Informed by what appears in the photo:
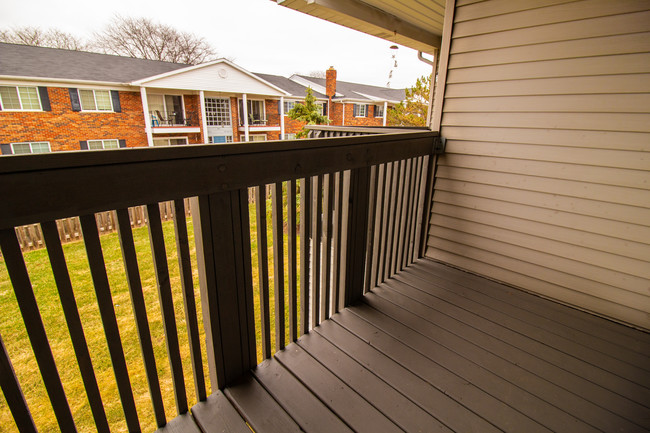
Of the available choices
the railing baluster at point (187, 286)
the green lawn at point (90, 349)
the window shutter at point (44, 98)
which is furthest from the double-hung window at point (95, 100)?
the railing baluster at point (187, 286)

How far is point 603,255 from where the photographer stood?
6.61 ft

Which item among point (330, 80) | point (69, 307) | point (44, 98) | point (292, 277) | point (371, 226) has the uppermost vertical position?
point (330, 80)

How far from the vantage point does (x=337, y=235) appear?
1.86 metres

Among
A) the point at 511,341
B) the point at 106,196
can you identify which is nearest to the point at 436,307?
the point at 511,341

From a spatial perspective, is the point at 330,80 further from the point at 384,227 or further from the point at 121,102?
the point at 384,227

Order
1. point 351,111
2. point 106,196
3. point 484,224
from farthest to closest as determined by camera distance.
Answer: point 351,111
point 484,224
point 106,196

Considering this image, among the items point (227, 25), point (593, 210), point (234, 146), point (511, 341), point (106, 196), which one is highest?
point (227, 25)

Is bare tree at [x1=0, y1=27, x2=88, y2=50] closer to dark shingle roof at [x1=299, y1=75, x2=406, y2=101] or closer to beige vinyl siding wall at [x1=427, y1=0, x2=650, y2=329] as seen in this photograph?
dark shingle roof at [x1=299, y1=75, x2=406, y2=101]

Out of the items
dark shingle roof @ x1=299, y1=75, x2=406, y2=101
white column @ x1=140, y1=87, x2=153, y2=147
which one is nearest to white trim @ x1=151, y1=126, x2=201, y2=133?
white column @ x1=140, y1=87, x2=153, y2=147

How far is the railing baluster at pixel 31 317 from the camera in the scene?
2.57 ft

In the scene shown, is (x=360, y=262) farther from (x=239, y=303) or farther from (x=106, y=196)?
(x=106, y=196)

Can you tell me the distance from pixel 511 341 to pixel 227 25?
26.0m

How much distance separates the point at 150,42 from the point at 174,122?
750 cm

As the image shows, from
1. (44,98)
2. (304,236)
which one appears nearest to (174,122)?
(44,98)
